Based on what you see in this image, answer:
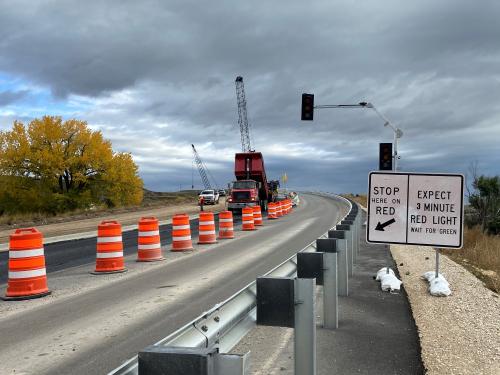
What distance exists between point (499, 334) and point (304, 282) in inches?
146

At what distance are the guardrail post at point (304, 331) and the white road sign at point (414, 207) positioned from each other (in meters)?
3.86

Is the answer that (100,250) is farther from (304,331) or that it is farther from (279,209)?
(279,209)

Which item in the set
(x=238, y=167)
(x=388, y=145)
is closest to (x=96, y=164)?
(x=238, y=167)

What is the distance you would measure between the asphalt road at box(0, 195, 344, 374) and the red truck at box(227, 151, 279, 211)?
27341mm

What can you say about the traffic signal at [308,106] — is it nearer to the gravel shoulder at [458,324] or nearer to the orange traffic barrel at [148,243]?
the orange traffic barrel at [148,243]

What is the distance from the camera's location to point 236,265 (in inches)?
508

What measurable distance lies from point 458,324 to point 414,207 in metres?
1.73

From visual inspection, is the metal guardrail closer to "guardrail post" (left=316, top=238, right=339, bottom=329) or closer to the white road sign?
"guardrail post" (left=316, top=238, right=339, bottom=329)

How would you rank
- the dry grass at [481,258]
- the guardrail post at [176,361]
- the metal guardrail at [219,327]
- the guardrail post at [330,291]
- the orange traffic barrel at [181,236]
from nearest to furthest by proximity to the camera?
the guardrail post at [176,361]
the metal guardrail at [219,327]
the guardrail post at [330,291]
the dry grass at [481,258]
the orange traffic barrel at [181,236]

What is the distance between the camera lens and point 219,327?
322 centimetres

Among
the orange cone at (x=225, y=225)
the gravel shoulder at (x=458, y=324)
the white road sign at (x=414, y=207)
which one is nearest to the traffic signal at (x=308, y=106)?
the orange cone at (x=225, y=225)

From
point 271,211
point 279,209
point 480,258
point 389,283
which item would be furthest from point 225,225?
point 279,209

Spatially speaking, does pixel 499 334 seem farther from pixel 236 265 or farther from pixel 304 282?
pixel 236 265

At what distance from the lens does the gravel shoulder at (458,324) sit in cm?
550
